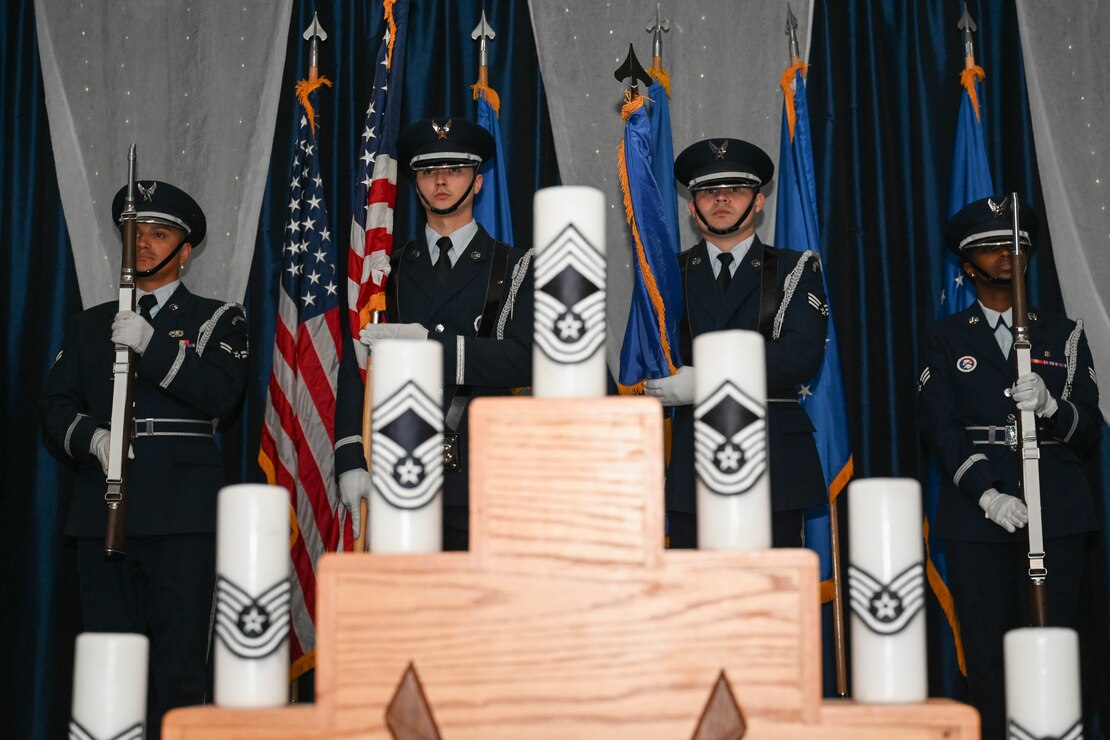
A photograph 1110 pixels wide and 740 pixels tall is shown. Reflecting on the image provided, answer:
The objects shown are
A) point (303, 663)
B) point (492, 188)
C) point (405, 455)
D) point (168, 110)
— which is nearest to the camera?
point (405, 455)

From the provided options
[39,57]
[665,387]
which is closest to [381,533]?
[665,387]

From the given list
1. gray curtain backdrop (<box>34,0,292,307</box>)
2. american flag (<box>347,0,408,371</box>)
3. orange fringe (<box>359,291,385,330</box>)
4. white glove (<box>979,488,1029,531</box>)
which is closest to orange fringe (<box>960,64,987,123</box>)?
white glove (<box>979,488,1029,531</box>)

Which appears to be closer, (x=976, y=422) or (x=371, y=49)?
(x=976, y=422)

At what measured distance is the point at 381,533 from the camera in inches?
55.1

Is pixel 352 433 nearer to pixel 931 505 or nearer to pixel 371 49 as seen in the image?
pixel 371 49

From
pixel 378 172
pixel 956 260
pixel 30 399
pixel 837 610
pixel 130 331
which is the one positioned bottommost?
pixel 837 610

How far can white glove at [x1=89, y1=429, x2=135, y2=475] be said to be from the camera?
3195 millimetres

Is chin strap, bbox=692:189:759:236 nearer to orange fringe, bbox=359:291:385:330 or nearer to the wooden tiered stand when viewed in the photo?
orange fringe, bbox=359:291:385:330

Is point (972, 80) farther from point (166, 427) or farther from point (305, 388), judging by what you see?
point (166, 427)

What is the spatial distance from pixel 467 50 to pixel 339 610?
3079 mm

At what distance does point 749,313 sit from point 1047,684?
1992 millimetres

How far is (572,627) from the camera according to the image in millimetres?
1329

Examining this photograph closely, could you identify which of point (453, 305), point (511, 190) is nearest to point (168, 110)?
point (511, 190)

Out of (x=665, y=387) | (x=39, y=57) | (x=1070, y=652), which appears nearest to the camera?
(x=1070, y=652)
